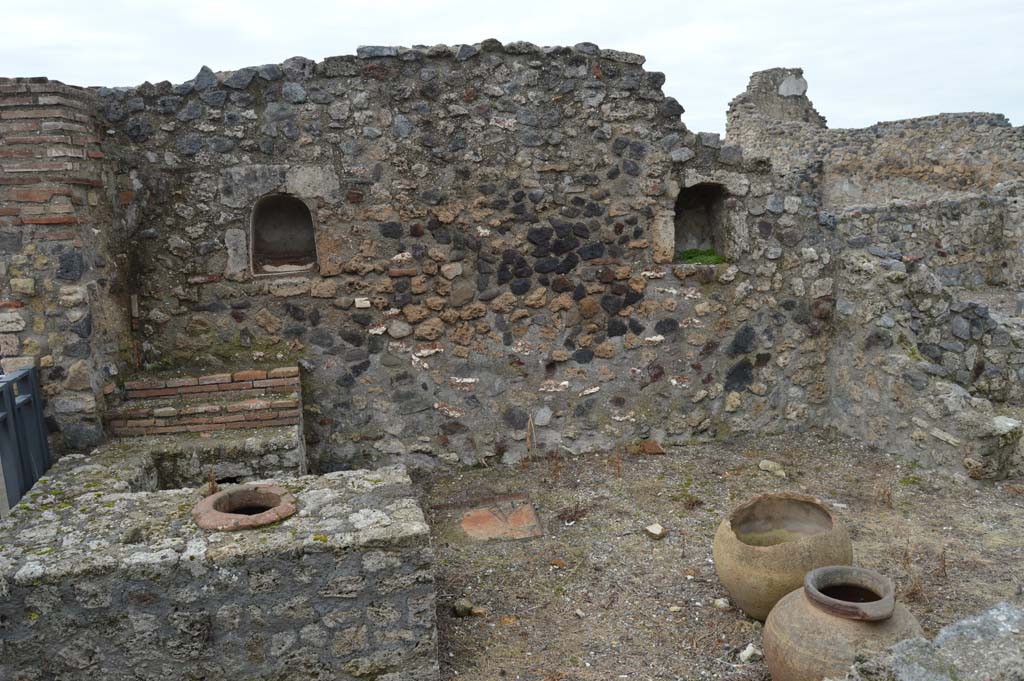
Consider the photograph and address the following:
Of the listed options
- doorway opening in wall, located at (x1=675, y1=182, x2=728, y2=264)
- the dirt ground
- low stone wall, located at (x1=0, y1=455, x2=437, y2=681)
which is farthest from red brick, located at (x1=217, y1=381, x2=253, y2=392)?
doorway opening in wall, located at (x1=675, y1=182, x2=728, y2=264)

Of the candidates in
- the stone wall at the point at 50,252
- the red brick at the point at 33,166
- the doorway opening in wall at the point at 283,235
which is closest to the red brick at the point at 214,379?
the stone wall at the point at 50,252

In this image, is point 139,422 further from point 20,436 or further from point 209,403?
point 20,436

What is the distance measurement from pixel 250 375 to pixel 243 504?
6.85 feet

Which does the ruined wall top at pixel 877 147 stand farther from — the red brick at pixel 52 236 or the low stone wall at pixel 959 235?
the red brick at pixel 52 236

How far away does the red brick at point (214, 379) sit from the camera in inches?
240

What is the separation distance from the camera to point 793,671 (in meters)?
3.43

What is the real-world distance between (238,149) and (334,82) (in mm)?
962

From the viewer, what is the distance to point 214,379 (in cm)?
610

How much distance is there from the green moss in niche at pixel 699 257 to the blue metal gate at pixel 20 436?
209 inches

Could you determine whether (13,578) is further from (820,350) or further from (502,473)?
(820,350)

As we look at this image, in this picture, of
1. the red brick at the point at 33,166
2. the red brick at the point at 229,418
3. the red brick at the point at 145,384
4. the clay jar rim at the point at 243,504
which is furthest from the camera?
the red brick at the point at 145,384

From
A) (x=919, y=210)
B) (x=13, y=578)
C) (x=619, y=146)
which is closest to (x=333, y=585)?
(x=13, y=578)

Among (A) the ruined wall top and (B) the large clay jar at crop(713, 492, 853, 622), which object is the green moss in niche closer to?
(B) the large clay jar at crop(713, 492, 853, 622)

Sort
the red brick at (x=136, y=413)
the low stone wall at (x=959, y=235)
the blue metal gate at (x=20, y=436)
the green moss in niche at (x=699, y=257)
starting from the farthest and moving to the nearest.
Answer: the low stone wall at (x=959, y=235) < the green moss in niche at (x=699, y=257) < the red brick at (x=136, y=413) < the blue metal gate at (x=20, y=436)
